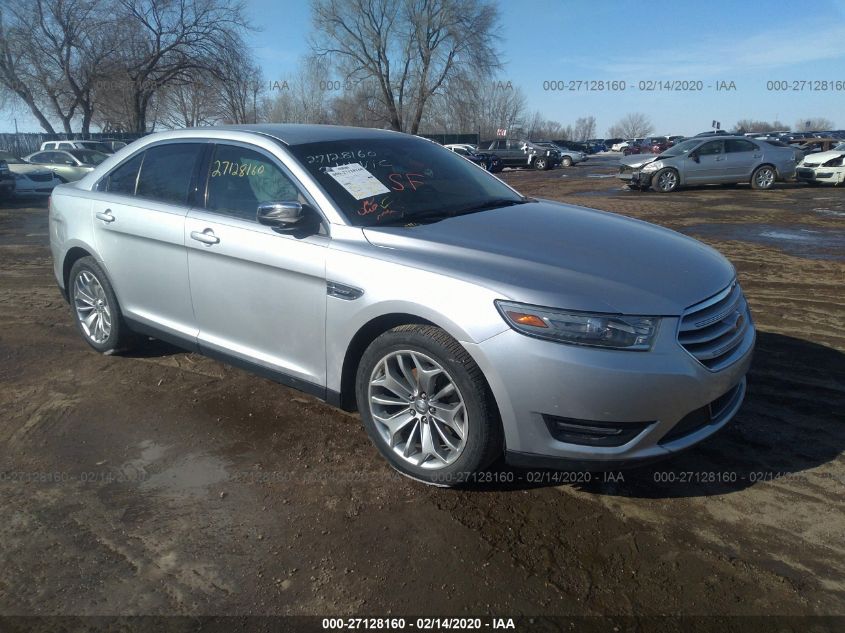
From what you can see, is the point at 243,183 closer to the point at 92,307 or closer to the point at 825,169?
the point at 92,307

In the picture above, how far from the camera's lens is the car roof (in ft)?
12.8

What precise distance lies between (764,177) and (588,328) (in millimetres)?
19307

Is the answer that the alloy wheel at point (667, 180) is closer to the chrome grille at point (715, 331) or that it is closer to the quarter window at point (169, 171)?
the chrome grille at point (715, 331)

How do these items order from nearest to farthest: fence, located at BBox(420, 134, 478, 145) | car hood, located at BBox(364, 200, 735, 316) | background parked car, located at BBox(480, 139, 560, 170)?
car hood, located at BBox(364, 200, 735, 316) < background parked car, located at BBox(480, 139, 560, 170) < fence, located at BBox(420, 134, 478, 145)

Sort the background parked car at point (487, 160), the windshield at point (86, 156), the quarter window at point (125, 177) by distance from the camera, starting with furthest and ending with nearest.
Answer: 1. the background parked car at point (487, 160)
2. the windshield at point (86, 156)
3. the quarter window at point (125, 177)

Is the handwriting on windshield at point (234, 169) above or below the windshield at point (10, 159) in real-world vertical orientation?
above

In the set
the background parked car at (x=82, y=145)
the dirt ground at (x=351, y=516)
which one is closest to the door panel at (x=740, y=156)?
the dirt ground at (x=351, y=516)

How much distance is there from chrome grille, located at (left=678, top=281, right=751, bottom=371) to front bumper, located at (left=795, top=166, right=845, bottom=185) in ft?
64.9

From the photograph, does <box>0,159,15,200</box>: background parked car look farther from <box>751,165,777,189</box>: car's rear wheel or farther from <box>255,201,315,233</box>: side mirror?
<box>751,165,777,189</box>: car's rear wheel

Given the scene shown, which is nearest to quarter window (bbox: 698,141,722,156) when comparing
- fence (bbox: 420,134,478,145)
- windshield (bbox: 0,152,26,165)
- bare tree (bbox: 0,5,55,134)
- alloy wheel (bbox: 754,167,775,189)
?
alloy wheel (bbox: 754,167,775,189)

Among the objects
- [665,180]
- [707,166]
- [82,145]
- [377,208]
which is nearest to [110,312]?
[377,208]

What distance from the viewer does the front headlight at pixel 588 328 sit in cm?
268

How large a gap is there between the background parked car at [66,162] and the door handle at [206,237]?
18.7 m

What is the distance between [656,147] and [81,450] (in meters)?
55.3
